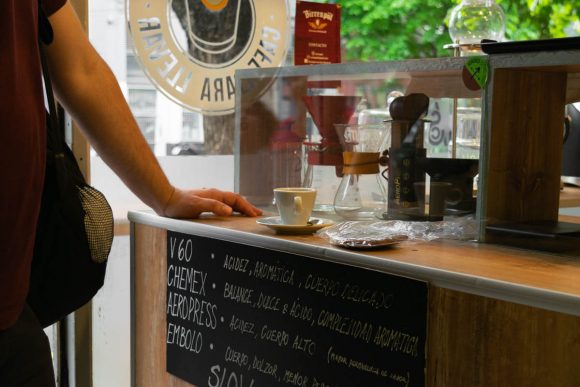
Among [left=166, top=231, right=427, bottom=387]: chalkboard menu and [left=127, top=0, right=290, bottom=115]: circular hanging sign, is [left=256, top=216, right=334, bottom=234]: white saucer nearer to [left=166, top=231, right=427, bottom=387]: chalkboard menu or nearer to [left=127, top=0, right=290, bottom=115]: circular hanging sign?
[left=166, top=231, right=427, bottom=387]: chalkboard menu

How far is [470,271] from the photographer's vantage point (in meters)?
1.17

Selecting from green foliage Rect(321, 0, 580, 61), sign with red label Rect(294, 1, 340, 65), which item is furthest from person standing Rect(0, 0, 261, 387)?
green foliage Rect(321, 0, 580, 61)

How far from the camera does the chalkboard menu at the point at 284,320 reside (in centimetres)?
127

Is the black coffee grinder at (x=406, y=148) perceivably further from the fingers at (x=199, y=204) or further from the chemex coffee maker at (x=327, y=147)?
the fingers at (x=199, y=204)

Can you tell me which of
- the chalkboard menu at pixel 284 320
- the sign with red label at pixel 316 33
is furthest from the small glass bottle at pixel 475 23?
the chalkboard menu at pixel 284 320

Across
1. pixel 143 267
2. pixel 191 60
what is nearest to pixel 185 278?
pixel 143 267

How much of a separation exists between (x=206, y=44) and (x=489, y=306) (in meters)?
1.57

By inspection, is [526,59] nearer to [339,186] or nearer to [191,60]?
[339,186]

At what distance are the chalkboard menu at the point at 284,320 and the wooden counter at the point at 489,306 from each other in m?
0.03

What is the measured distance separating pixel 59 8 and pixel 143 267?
0.71 meters

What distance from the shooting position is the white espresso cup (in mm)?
1580

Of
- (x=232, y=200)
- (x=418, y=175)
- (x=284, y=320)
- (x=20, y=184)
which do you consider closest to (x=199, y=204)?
(x=232, y=200)

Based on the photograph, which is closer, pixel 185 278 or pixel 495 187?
pixel 495 187

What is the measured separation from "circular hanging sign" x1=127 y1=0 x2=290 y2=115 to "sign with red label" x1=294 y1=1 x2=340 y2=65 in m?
0.41
